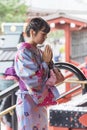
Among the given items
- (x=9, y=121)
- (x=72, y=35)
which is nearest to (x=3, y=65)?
(x=9, y=121)

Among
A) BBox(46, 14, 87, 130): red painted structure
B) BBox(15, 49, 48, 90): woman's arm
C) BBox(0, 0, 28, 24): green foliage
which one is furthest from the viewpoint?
BBox(0, 0, 28, 24): green foliage

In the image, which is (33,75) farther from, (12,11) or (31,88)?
(12,11)

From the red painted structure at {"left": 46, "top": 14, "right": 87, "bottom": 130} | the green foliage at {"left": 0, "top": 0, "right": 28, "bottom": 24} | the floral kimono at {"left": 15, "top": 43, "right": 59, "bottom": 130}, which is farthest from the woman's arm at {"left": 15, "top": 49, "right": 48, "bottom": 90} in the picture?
the green foliage at {"left": 0, "top": 0, "right": 28, "bottom": 24}

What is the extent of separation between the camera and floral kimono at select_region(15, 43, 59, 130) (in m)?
1.60

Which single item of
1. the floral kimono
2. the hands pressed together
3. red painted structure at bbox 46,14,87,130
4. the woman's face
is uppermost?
the woman's face

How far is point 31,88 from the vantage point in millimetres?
1604

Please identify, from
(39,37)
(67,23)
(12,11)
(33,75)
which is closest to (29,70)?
(33,75)

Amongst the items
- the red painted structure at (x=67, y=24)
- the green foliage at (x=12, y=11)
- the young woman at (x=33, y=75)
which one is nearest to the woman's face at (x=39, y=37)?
the young woman at (x=33, y=75)

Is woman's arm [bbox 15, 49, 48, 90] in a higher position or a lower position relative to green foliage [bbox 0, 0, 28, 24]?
higher

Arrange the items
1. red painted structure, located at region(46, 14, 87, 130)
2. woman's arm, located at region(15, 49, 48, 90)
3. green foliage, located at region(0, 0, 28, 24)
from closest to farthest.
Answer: woman's arm, located at region(15, 49, 48, 90) < red painted structure, located at region(46, 14, 87, 130) < green foliage, located at region(0, 0, 28, 24)

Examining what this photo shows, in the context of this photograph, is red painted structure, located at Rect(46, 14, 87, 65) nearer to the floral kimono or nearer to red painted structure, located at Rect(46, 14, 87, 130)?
red painted structure, located at Rect(46, 14, 87, 130)

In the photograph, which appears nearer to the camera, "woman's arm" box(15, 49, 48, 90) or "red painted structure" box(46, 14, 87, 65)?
"woman's arm" box(15, 49, 48, 90)

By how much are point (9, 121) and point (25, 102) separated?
78cm

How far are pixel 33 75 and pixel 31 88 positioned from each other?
0.06 meters
